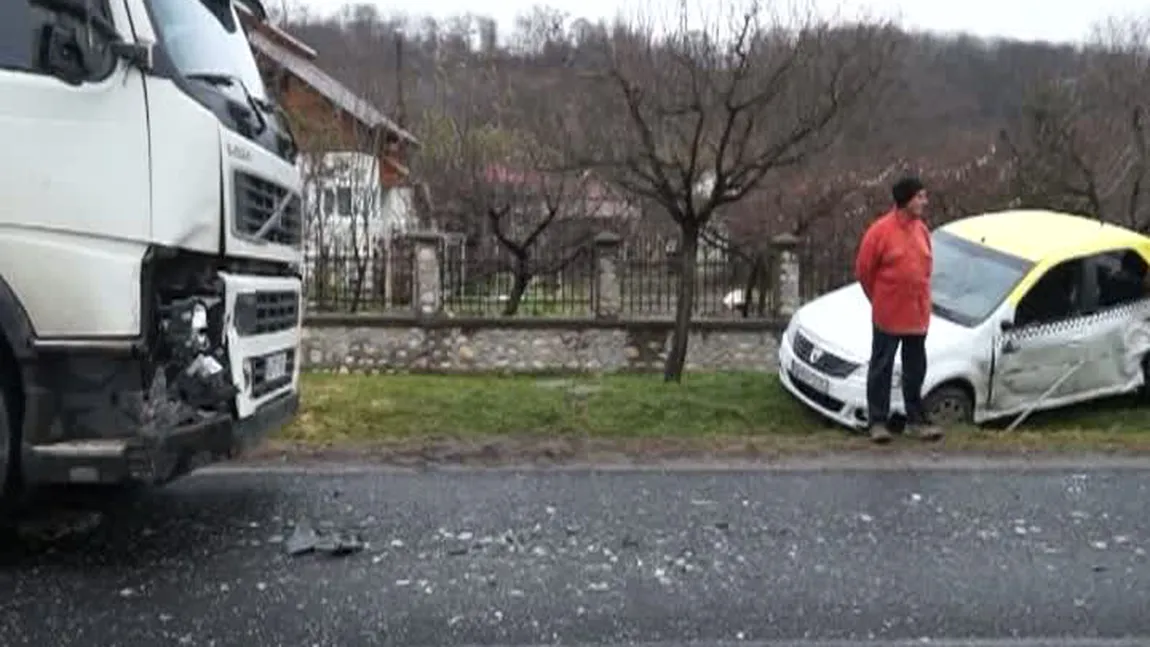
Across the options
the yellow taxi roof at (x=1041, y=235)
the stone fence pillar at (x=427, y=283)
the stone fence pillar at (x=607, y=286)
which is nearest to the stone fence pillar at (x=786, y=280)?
the stone fence pillar at (x=607, y=286)

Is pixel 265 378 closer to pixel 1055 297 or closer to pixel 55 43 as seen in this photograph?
pixel 55 43

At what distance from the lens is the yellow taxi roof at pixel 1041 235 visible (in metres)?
10.4

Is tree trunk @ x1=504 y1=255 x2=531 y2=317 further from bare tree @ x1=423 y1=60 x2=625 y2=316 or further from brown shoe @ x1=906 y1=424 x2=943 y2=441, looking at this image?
brown shoe @ x1=906 y1=424 x2=943 y2=441

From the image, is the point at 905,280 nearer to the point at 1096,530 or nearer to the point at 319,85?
the point at 1096,530

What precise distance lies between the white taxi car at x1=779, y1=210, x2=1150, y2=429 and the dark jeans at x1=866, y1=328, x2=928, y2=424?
4.18 feet

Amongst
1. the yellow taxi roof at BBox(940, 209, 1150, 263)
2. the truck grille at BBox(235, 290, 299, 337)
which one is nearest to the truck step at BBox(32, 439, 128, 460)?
the truck grille at BBox(235, 290, 299, 337)

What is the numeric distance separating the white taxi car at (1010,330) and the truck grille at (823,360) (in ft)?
0.03

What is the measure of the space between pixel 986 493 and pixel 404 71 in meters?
24.1

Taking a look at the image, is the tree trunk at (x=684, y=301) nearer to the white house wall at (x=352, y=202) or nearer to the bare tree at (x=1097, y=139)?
the white house wall at (x=352, y=202)

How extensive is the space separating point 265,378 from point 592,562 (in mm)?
1878

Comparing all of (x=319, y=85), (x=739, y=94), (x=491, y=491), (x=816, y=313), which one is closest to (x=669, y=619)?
(x=491, y=491)

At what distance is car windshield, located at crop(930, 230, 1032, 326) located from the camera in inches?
392

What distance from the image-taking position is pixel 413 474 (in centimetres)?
650

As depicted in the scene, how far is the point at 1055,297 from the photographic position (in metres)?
10.2
